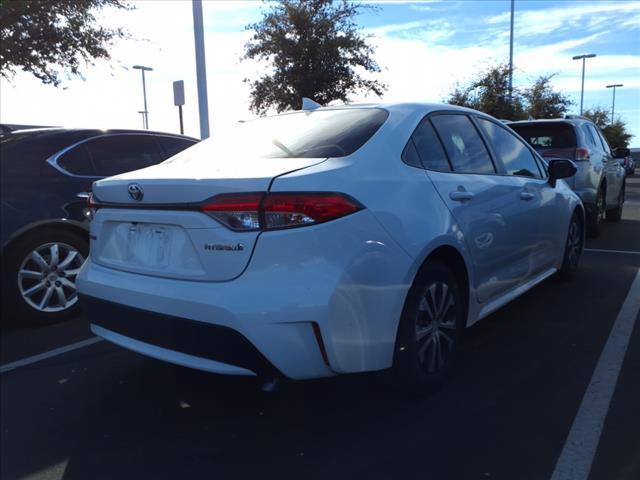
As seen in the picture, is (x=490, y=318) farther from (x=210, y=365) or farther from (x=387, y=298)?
(x=210, y=365)

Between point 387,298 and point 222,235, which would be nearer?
point 222,235

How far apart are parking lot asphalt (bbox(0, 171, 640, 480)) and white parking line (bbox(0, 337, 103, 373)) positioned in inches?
2.9

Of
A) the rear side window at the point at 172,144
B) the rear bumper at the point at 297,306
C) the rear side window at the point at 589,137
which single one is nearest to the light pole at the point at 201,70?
the rear side window at the point at 172,144

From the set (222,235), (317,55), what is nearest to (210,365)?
(222,235)

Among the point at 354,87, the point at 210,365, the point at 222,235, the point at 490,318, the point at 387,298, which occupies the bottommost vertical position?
the point at 490,318

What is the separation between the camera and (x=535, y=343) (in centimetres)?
396

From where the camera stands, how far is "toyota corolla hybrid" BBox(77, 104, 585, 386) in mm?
→ 2447

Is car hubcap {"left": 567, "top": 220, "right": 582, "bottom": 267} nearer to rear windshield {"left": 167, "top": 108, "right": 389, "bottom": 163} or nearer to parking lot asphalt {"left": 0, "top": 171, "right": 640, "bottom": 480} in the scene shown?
parking lot asphalt {"left": 0, "top": 171, "right": 640, "bottom": 480}

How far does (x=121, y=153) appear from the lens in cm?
528

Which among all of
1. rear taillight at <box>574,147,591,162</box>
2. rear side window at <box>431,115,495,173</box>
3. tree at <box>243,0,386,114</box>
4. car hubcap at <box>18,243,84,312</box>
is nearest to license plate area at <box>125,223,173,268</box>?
rear side window at <box>431,115,495,173</box>

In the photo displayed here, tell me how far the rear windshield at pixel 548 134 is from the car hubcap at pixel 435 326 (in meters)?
5.47

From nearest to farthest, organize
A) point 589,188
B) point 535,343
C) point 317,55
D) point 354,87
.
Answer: point 535,343, point 589,188, point 317,55, point 354,87

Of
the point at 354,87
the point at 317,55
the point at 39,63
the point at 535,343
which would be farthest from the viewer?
the point at 354,87

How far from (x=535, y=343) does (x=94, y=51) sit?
10.4 metres
